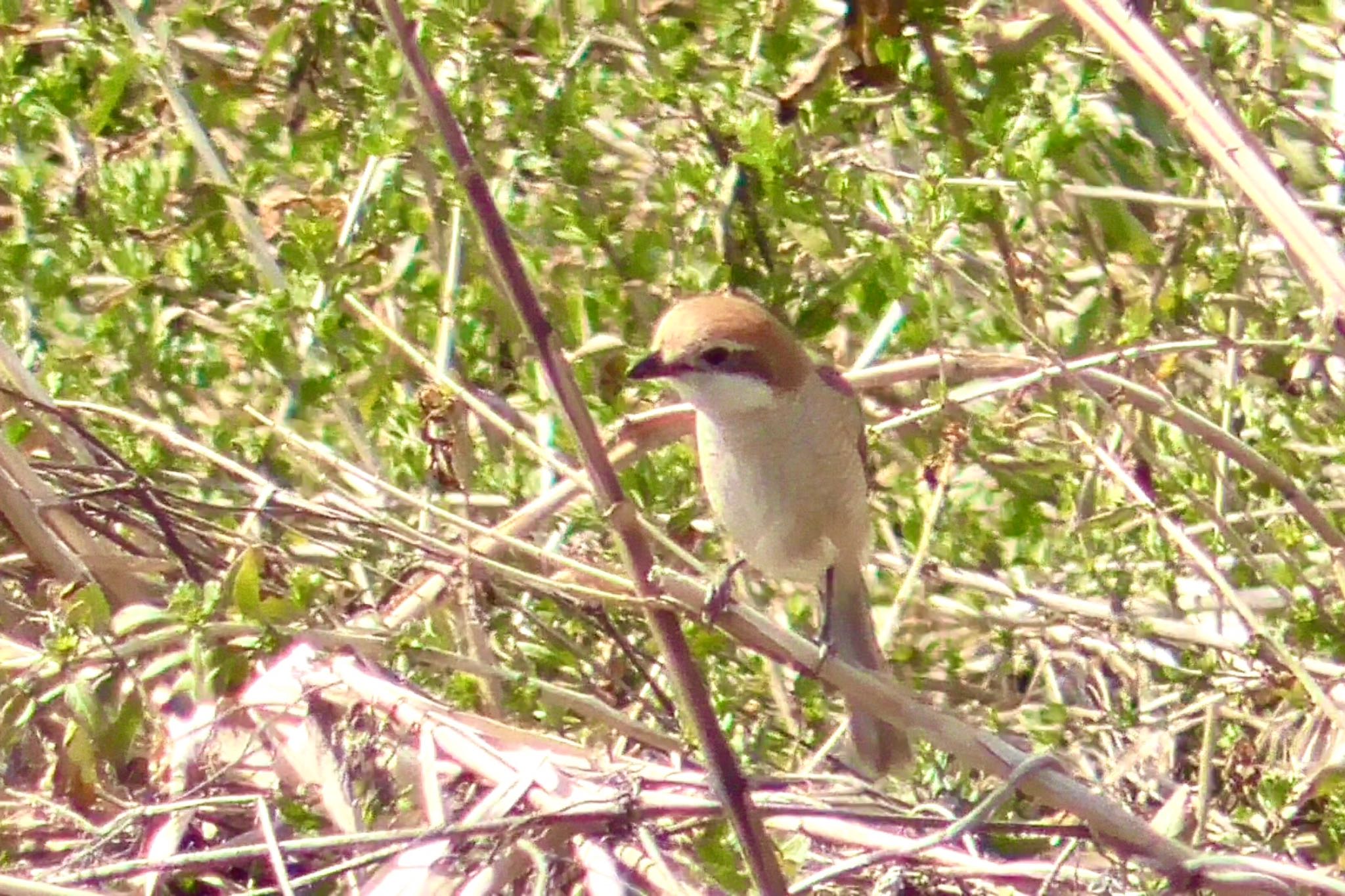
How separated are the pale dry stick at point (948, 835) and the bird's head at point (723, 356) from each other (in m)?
1.06

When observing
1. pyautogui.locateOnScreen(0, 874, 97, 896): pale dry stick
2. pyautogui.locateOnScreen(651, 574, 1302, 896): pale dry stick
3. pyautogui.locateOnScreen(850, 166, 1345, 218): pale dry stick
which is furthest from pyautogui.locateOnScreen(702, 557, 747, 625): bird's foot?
pyautogui.locateOnScreen(0, 874, 97, 896): pale dry stick

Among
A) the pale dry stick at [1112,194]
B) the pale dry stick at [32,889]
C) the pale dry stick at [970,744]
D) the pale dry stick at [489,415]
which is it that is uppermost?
the pale dry stick at [1112,194]

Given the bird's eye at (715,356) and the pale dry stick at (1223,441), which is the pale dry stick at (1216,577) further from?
the bird's eye at (715,356)

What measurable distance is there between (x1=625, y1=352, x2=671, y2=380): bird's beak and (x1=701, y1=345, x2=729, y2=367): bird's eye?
86mm

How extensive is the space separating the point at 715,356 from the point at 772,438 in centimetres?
27

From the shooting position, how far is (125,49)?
406 centimetres

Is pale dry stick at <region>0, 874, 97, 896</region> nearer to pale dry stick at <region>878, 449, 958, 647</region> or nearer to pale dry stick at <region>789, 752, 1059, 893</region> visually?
pale dry stick at <region>789, 752, 1059, 893</region>

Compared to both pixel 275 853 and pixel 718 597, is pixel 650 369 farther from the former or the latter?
pixel 275 853

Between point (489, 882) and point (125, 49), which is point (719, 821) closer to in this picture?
point (489, 882)

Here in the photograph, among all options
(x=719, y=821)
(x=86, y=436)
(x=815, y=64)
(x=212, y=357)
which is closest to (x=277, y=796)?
(x=719, y=821)

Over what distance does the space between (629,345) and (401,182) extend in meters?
0.78

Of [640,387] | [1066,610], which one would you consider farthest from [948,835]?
[1066,610]

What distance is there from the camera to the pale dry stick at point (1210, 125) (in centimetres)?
144

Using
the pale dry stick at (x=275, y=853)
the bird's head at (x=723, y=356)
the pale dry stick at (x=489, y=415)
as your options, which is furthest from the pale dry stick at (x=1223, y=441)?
the pale dry stick at (x=275, y=853)
